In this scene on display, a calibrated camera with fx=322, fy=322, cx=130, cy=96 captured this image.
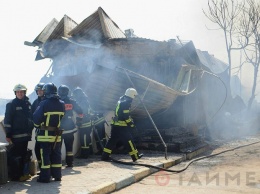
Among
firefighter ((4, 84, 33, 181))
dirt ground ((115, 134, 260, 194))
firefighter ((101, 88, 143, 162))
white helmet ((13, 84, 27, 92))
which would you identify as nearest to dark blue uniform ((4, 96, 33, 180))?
firefighter ((4, 84, 33, 181))

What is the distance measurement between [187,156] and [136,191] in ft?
14.7

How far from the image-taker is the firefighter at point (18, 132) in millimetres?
6090

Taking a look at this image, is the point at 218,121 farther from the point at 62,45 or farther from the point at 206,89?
the point at 62,45

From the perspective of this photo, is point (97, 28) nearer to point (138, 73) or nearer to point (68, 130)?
point (138, 73)

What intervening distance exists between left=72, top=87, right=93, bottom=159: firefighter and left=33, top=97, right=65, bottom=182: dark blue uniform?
2803 millimetres

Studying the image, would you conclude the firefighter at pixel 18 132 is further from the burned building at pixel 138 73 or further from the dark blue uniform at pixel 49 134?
the burned building at pixel 138 73

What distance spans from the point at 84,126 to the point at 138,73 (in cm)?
682

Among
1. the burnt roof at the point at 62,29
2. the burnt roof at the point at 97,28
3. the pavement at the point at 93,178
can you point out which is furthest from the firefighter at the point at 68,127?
the burnt roof at the point at 62,29

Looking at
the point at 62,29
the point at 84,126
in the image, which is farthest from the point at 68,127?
the point at 62,29

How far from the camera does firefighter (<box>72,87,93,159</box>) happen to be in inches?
355

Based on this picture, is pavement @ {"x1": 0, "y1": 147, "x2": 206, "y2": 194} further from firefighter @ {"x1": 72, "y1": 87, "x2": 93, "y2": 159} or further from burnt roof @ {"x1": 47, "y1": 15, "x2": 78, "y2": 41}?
burnt roof @ {"x1": 47, "y1": 15, "x2": 78, "y2": 41}

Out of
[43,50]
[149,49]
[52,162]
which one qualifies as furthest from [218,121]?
[52,162]

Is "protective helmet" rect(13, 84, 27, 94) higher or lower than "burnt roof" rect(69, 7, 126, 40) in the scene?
lower

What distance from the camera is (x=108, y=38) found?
15969 millimetres
